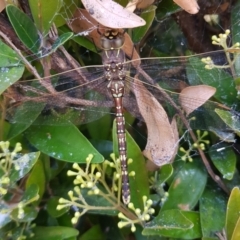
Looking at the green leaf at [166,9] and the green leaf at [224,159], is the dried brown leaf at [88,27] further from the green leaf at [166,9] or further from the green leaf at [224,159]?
the green leaf at [224,159]

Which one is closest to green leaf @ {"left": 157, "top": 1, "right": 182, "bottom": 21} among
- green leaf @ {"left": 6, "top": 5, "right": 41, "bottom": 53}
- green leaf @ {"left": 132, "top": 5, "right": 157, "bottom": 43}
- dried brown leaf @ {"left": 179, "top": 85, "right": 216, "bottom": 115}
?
green leaf @ {"left": 132, "top": 5, "right": 157, "bottom": 43}

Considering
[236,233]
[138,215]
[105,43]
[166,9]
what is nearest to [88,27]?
[105,43]

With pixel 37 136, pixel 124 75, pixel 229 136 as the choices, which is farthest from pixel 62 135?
pixel 229 136

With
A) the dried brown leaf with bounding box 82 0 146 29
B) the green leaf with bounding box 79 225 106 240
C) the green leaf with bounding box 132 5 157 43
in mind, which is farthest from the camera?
the green leaf with bounding box 79 225 106 240

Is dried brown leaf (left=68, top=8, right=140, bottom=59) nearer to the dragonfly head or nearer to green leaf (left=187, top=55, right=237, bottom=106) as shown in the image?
the dragonfly head

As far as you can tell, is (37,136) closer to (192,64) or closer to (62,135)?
(62,135)

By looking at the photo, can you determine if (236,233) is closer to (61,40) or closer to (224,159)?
(224,159)
